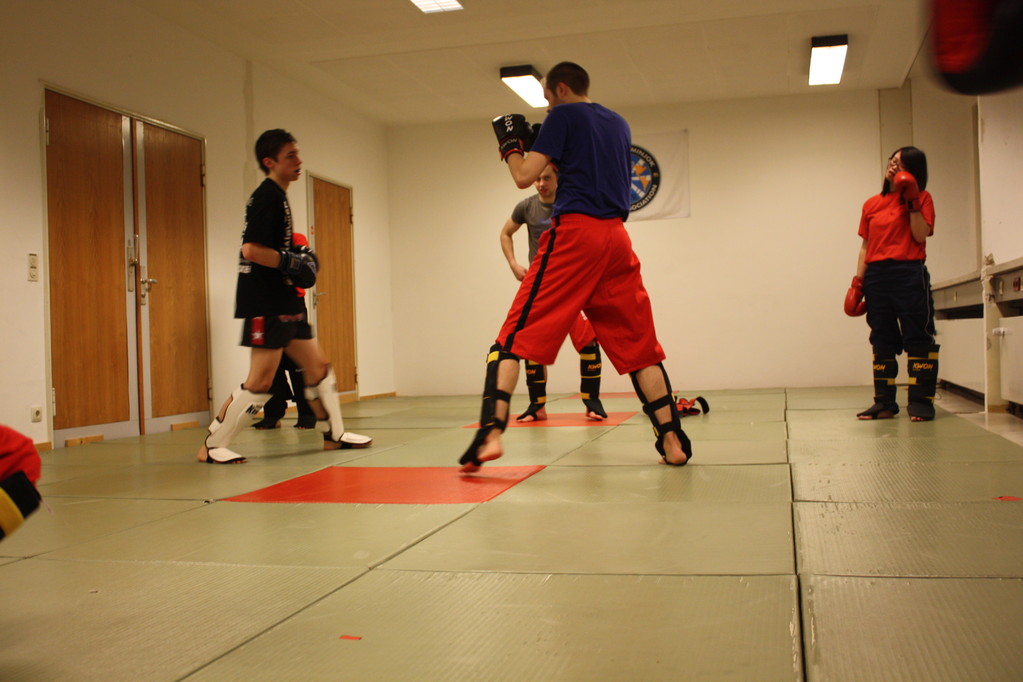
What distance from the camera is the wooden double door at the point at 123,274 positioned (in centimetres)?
627

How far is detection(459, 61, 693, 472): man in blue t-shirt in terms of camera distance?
3.50m

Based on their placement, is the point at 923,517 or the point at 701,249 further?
the point at 701,249

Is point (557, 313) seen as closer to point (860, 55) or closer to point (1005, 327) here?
point (1005, 327)

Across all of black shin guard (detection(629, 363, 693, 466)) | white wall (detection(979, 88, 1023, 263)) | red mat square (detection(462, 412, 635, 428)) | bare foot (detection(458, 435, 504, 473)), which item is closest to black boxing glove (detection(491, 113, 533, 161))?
black shin guard (detection(629, 363, 693, 466))

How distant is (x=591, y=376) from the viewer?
A: 626 centimetres

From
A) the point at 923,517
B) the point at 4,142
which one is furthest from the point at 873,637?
the point at 4,142

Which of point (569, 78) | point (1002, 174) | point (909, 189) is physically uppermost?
point (569, 78)

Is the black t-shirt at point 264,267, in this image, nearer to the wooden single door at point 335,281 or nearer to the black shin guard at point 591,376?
the black shin guard at point 591,376

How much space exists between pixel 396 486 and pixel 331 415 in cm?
147

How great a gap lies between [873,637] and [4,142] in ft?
20.3

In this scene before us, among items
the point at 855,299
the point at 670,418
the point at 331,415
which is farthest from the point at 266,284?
the point at 855,299

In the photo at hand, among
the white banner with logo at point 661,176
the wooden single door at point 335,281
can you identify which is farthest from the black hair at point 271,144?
the white banner with logo at point 661,176

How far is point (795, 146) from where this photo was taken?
407 inches

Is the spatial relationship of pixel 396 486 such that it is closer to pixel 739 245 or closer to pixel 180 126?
pixel 180 126
